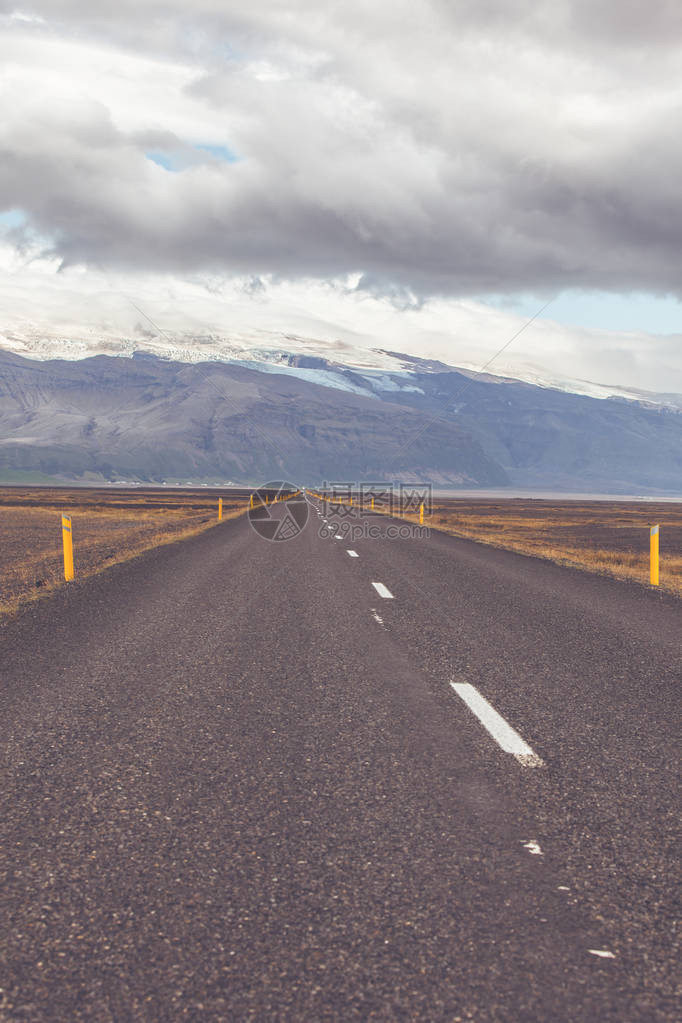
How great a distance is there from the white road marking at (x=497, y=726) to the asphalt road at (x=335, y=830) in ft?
0.16

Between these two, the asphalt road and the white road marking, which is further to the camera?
the white road marking

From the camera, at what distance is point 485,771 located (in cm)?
517

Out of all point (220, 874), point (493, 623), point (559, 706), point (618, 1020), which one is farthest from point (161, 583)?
point (618, 1020)

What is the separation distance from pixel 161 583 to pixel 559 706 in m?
9.85

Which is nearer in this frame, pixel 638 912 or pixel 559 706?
pixel 638 912

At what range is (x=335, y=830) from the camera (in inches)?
168

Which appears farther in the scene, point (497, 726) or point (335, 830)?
point (497, 726)

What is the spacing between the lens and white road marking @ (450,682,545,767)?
17.9ft

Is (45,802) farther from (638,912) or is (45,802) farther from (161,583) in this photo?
(161,583)

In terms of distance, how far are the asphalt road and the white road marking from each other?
5 cm

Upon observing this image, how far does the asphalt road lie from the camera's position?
2967mm

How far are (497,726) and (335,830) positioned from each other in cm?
223

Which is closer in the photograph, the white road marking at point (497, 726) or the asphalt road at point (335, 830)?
the asphalt road at point (335, 830)

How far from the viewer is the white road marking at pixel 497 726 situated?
5453 mm
